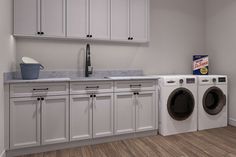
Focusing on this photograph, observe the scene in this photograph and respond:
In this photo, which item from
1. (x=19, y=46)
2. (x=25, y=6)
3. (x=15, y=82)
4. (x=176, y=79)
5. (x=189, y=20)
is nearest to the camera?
(x=15, y=82)

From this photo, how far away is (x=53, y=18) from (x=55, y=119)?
145 centimetres

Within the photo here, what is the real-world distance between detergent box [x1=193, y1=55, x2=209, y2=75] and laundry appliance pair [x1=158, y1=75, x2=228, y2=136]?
36 centimetres

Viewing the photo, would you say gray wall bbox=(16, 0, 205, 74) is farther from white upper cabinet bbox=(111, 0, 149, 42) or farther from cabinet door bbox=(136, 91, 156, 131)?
cabinet door bbox=(136, 91, 156, 131)

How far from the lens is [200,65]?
3.63 meters

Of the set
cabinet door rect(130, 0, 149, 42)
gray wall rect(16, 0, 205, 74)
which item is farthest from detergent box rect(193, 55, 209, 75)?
cabinet door rect(130, 0, 149, 42)

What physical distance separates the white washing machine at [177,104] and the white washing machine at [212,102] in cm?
13

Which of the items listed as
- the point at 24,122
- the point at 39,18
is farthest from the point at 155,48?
the point at 24,122

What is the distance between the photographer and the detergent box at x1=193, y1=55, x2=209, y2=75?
3.59 metres

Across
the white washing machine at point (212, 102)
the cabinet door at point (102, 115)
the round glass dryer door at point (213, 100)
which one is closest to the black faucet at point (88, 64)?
the cabinet door at point (102, 115)

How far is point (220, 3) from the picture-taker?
143 inches

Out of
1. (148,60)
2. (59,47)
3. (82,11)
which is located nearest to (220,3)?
(148,60)

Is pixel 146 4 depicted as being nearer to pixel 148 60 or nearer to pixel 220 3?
pixel 148 60

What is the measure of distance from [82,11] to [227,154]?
9.23ft

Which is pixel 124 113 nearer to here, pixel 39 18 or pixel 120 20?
pixel 120 20
